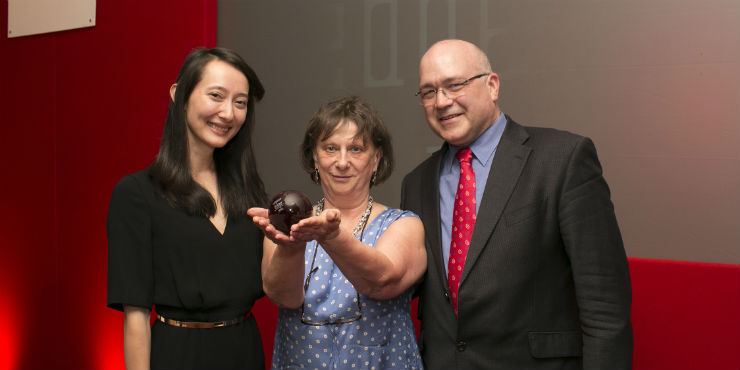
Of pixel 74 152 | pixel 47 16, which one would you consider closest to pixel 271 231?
pixel 74 152

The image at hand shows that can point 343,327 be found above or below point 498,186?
below

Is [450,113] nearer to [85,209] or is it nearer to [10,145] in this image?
[85,209]

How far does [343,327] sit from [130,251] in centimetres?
66

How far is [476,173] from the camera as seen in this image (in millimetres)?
1998

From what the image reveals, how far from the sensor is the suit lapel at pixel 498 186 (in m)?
1.84

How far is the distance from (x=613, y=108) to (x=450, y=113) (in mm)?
887

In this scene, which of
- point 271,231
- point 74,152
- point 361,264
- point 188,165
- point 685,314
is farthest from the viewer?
point 74,152

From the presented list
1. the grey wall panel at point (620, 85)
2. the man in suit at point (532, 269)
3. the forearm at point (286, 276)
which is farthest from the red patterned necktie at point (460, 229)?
the grey wall panel at point (620, 85)

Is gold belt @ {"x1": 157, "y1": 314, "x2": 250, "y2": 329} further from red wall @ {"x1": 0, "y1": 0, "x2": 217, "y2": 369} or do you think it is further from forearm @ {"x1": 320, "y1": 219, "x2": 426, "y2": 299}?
red wall @ {"x1": 0, "y1": 0, "x2": 217, "y2": 369}

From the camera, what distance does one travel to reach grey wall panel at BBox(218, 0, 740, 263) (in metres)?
2.33

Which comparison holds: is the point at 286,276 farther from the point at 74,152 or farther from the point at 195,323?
the point at 74,152

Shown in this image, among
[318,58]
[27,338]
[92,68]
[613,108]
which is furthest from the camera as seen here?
[27,338]

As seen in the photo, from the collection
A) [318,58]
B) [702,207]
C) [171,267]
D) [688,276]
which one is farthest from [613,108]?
[171,267]

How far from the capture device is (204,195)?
76.6 inches
